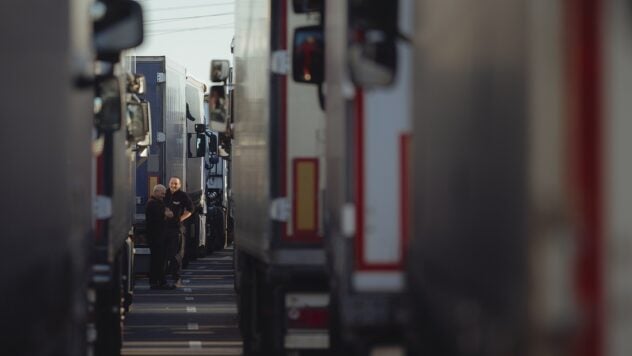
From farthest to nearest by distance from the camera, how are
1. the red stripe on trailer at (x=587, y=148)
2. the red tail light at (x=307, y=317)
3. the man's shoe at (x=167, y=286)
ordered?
the man's shoe at (x=167, y=286), the red tail light at (x=307, y=317), the red stripe on trailer at (x=587, y=148)

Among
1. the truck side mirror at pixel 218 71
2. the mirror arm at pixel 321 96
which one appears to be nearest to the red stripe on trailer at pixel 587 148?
the mirror arm at pixel 321 96

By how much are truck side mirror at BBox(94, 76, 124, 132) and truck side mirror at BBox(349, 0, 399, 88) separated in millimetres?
4281

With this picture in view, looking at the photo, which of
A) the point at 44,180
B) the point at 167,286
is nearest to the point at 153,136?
the point at 167,286

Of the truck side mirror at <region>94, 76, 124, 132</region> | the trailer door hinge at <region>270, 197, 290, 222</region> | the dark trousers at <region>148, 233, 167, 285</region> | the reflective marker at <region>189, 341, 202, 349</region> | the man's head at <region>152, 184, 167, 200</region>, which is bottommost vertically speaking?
the reflective marker at <region>189, 341, 202, 349</region>

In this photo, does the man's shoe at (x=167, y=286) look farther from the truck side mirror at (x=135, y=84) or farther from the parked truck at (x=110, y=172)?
the parked truck at (x=110, y=172)

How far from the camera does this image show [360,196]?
9.66 m

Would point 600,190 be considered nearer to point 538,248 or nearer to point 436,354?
point 538,248

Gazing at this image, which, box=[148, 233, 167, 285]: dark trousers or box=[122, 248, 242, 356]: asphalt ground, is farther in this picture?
box=[148, 233, 167, 285]: dark trousers

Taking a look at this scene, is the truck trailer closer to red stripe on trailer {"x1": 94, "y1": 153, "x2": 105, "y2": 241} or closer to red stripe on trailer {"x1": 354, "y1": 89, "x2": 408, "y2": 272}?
red stripe on trailer {"x1": 94, "y1": 153, "x2": 105, "y2": 241}

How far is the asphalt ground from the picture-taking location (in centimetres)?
1811

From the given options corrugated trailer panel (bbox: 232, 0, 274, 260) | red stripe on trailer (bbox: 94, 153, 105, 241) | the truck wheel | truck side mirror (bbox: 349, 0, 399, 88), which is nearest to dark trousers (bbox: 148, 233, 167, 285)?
corrugated trailer panel (bbox: 232, 0, 274, 260)

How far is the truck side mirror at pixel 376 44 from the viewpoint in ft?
25.0

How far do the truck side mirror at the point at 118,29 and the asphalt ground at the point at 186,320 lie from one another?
810cm

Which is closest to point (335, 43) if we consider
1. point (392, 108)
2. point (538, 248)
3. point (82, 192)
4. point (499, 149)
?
point (392, 108)
